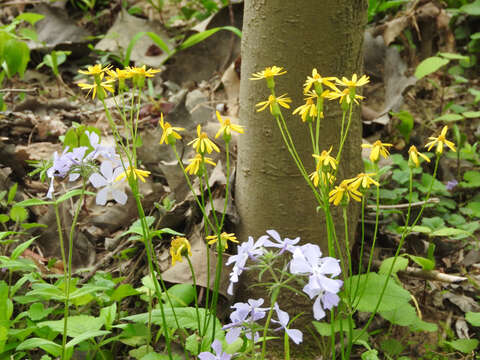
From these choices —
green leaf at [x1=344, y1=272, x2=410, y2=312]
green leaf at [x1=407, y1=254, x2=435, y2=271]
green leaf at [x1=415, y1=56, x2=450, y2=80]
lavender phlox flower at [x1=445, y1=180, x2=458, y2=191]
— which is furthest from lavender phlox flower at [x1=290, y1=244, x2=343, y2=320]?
green leaf at [x1=415, y1=56, x2=450, y2=80]

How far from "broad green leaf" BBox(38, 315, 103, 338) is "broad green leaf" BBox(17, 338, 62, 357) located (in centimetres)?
4

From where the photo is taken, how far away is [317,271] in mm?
885

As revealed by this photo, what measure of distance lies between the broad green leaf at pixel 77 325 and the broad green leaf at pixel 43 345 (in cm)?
4

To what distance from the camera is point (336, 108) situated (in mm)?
1509

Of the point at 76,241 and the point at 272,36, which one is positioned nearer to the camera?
the point at 272,36

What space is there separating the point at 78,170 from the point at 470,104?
2.10 m

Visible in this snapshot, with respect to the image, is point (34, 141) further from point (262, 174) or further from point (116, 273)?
point (262, 174)

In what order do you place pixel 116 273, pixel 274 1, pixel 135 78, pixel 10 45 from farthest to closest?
1. pixel 10 45
2. pixel 116 273
3. pixel 274 1
4. pixel 135 78

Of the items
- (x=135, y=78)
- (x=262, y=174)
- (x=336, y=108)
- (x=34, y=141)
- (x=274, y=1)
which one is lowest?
(x=34, y=141)

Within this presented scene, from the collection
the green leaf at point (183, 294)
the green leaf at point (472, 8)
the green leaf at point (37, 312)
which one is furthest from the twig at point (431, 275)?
the green leaf at point (472, 8)

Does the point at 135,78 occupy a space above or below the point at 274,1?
below

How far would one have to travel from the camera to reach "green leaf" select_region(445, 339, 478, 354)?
152 cm

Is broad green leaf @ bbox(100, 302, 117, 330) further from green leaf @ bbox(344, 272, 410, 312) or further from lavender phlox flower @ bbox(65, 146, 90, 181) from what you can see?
green leaf @ bbox(344, 272, 410, 312)

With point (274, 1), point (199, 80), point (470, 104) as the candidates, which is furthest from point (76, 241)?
point (470, 104)
